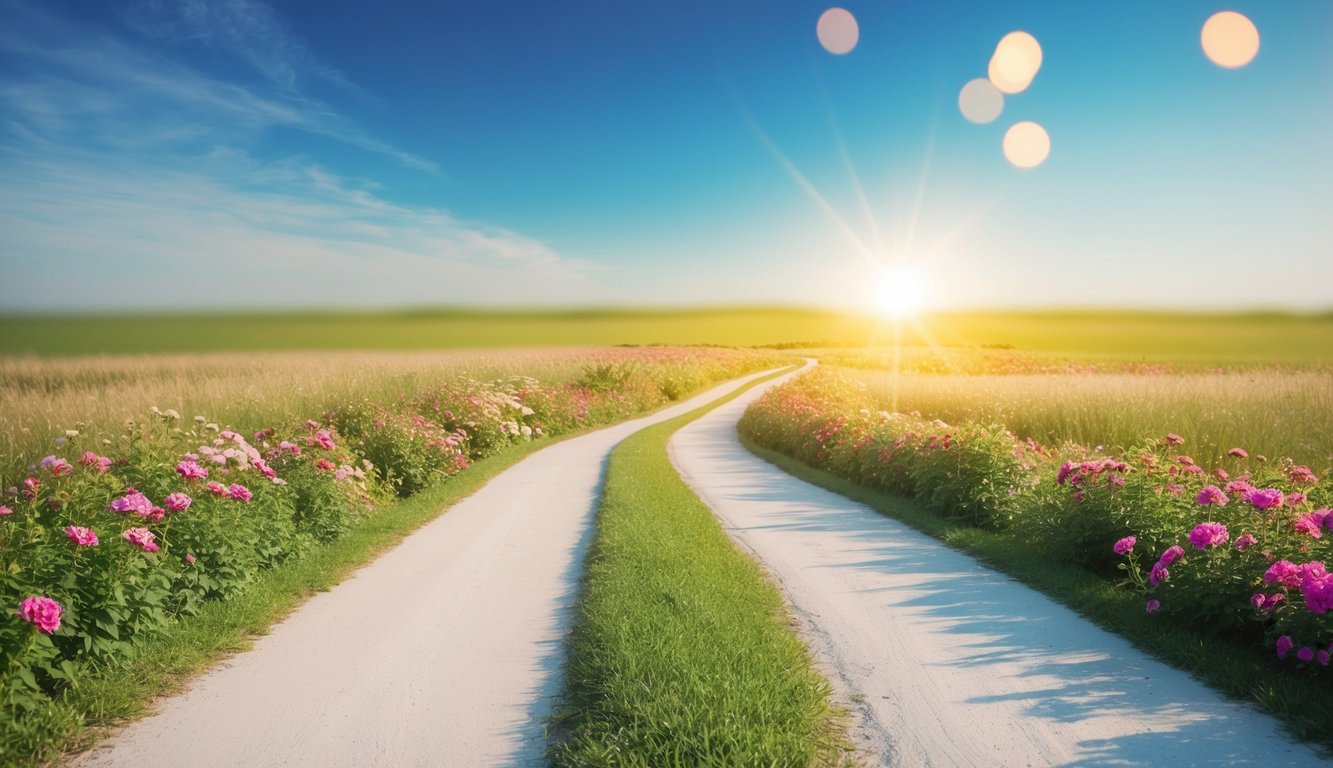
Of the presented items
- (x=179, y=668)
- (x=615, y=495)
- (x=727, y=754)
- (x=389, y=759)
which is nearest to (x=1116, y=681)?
(x=727, y=754)

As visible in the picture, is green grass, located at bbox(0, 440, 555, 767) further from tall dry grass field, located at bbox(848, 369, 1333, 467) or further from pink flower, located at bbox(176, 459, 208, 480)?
tall dry grass field, located at bbox(848, 369, 1333, 467)

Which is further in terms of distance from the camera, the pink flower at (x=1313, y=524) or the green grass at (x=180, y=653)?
the pink flower at (x=1313, y=524)

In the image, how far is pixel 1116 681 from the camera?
4.57m

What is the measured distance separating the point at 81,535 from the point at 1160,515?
8.14 meters

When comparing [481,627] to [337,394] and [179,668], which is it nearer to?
[179,668]

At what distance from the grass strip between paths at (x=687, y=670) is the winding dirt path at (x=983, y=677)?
0.30 meters

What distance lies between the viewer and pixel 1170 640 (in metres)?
5.03

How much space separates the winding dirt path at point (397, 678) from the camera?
3930 mm

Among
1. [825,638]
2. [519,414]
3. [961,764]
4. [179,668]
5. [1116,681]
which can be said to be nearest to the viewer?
[961,764]

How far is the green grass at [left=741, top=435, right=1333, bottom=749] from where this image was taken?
13.4 feet

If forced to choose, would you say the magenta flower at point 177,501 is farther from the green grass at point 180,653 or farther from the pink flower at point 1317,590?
the pink flower at point 1317,590

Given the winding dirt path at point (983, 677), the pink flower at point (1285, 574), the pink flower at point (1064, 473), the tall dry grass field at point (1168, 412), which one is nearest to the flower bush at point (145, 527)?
the winding dirt path at point (983, 677)

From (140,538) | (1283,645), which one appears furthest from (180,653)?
(1283,645)

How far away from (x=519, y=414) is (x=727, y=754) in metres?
16.5
